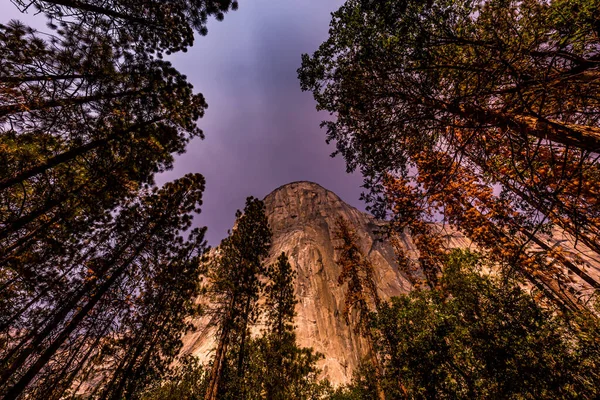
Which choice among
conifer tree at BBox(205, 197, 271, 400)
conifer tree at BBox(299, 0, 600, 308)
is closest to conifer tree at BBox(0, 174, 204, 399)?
conifer tree at BBox(205, 197, 271, 400)

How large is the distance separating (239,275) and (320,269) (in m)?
40.1

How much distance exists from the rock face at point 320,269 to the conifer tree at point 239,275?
279 inches

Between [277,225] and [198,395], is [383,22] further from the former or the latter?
[277,225]

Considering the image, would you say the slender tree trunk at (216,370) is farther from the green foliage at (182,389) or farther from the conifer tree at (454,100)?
the conifer tree at (454,100)

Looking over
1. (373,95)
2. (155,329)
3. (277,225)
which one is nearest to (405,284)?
(277,225)

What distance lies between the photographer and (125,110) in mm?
6480

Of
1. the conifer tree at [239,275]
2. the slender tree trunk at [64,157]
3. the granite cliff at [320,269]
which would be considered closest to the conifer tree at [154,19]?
the slender tree trunk at [64,157]

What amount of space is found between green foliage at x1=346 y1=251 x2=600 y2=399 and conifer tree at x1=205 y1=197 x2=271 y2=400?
296 inches

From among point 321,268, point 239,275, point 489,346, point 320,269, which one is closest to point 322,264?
point 321,268

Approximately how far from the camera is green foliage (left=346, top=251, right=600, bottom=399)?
530 cm

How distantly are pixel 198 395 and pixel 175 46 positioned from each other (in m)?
19.8

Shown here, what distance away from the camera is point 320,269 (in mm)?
50531

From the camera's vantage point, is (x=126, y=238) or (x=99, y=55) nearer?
(x=99, y=55)

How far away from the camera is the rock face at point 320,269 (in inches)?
1468
